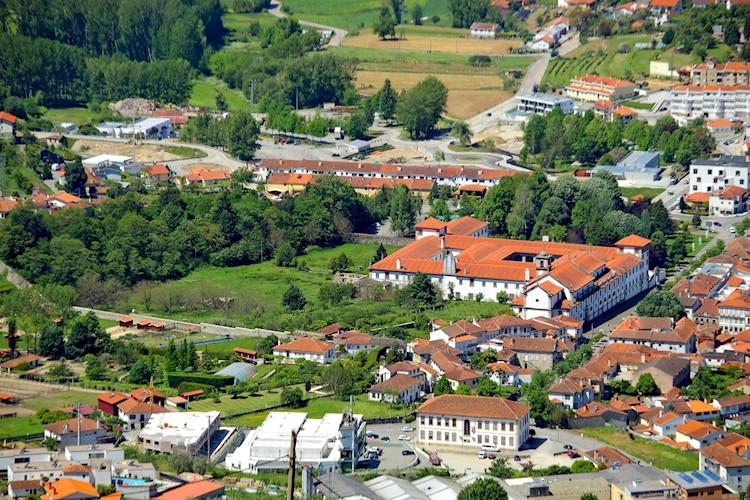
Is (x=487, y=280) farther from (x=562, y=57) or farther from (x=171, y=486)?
(x=562, y=57)

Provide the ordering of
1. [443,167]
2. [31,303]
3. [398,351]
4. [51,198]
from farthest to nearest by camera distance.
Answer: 1. [443,167]
2. [51,198]
3. [31,303]
4. [398,351]

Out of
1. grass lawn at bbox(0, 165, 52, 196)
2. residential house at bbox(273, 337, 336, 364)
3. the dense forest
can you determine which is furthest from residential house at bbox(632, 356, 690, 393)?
the dense forest

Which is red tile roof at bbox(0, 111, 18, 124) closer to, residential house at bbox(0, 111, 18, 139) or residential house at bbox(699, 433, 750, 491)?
residential house at bbox(0, 111, 18, 139)

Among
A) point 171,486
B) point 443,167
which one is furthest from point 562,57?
point 171,486

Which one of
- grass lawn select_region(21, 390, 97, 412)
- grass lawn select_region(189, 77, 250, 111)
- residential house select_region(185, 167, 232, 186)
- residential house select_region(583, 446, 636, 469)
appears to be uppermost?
grass lawn select_region(189, 77, 250, 111)

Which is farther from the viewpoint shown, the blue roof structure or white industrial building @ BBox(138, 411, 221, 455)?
the blue roof structure

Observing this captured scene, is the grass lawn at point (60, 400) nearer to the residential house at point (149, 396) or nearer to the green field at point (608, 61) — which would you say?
the residential house at point (149, 396)
